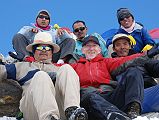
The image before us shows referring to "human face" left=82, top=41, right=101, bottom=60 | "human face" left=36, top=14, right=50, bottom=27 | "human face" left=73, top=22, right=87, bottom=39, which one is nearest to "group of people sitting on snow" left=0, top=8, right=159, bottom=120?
"human face" left=82, top=41, right=101, bottom=60

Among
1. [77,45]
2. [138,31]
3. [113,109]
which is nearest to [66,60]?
[77,45]

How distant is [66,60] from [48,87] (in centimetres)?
439

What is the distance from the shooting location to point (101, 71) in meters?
7.25

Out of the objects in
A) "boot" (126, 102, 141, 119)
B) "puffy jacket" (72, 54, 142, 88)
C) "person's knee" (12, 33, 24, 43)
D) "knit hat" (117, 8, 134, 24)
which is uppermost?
"knit hat" (117, 8, 134, 24)

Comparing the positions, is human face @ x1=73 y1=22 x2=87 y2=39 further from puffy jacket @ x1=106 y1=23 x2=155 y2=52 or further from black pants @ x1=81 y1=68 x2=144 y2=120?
black pants @ x1=81 y1=68 x2=144 y2=120

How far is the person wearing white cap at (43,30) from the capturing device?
10.2 meters

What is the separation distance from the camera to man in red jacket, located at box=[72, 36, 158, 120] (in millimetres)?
5684

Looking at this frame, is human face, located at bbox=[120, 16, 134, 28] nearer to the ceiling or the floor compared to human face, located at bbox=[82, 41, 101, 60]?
nearer to the ceiling

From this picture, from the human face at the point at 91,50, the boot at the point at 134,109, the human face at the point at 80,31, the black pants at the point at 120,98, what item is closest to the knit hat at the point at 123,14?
the human face at the point at 80,31

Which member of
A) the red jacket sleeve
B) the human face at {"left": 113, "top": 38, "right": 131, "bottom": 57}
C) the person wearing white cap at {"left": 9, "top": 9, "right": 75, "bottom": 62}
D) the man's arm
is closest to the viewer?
the man's arm

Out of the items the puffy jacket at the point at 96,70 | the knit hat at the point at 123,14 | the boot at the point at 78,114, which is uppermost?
the knit hat at the point at 123,14

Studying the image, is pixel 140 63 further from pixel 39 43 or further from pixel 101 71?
pixel 39 43

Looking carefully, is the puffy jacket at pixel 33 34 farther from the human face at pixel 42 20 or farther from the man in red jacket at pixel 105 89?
the man in red jacket at pixel 105 89

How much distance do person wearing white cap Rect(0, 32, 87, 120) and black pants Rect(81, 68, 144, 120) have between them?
0.33 meters
